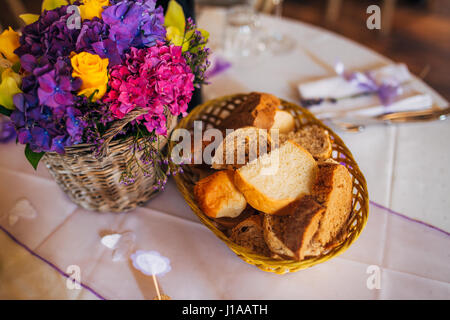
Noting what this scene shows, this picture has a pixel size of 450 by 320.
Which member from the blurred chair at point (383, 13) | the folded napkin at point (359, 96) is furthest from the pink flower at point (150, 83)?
the blurred chair at point (383, 13)

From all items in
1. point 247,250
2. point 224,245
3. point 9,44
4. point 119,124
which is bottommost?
point 224,245

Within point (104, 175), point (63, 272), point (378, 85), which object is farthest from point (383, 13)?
point (63, 272)

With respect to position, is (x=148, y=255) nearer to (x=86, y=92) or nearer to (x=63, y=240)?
(x=63, y=240)

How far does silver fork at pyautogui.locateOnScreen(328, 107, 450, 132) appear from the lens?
3.25 ft

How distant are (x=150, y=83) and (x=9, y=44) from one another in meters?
→ 0.32

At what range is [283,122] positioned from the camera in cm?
89

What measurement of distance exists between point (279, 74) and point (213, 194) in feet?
2.36

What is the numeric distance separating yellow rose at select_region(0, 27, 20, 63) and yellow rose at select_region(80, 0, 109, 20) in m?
0.16

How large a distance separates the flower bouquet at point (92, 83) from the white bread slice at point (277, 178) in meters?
0.20

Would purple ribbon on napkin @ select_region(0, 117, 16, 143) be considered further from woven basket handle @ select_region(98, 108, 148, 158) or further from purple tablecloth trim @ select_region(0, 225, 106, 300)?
woven basket handle @ select_region(98, 108, 148, 158)

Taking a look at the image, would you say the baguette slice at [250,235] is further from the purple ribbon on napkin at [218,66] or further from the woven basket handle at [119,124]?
the purple ribbon on napkin at [218,66]

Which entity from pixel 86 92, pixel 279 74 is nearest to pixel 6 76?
pixel 86 92

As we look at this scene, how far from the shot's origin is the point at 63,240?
78 centimetres

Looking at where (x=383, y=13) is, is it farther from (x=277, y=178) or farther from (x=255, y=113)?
(x=277, y=178)
